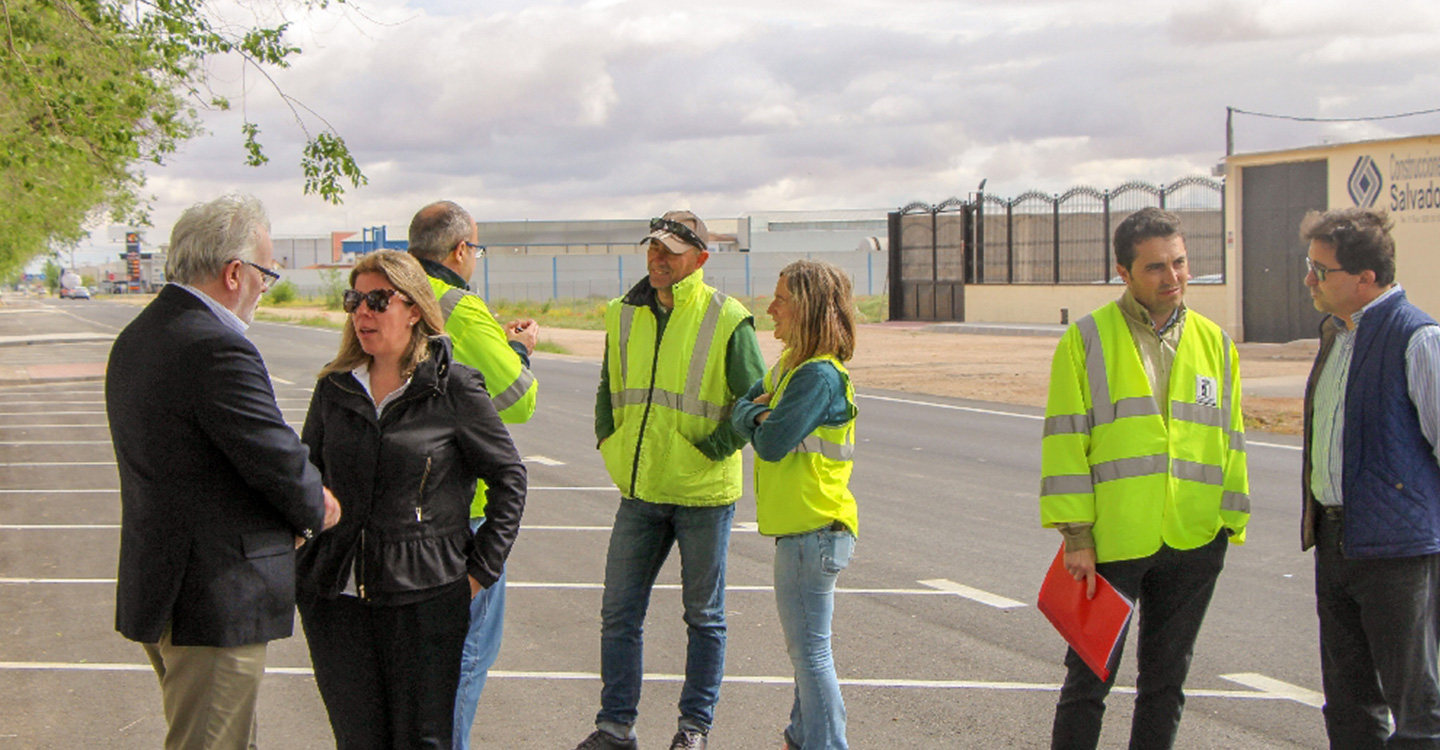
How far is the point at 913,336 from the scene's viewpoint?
35.4 meters

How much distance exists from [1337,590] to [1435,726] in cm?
45

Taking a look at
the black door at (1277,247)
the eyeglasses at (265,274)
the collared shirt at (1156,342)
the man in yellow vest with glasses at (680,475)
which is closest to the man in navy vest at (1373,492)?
the collared shirt at (1156,342)

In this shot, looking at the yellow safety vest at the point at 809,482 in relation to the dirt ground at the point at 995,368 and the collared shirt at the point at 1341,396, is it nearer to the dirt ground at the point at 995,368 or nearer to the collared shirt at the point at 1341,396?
the collared shirt at the point at 1341,396

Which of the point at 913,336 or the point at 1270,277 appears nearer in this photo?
the point at 1270,277

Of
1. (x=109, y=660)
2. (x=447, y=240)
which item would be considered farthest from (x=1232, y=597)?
(x=109, y=660)

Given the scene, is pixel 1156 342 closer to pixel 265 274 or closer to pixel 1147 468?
pixel 1147 468

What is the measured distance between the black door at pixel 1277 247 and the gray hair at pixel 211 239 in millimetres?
25783

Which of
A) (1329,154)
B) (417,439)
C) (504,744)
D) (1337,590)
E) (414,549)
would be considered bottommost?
(504,744)

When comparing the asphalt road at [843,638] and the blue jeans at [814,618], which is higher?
the blue jeans at [814,618]

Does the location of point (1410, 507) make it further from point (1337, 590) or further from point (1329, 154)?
point (1329, 154)

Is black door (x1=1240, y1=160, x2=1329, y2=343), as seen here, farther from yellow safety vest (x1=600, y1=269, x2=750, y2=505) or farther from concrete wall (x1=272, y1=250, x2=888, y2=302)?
concrete wall (x1=272, y1=250, x2=888, y2=302)

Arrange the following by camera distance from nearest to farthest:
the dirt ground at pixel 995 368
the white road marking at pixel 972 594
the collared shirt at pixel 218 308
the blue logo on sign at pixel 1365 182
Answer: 1. the collared shirt at pixel 218 308
2. the white road marking at pixel 972 594
3. the dirt ground at pixel 995 368
4. the blue logo on sign at pixel 1365 182

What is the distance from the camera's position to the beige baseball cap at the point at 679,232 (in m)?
4.61

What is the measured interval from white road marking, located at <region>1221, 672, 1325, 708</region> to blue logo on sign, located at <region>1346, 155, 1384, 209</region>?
70.7 feet
